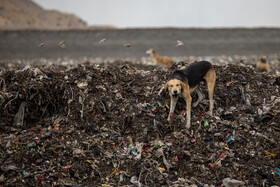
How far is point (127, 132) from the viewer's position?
6770mm

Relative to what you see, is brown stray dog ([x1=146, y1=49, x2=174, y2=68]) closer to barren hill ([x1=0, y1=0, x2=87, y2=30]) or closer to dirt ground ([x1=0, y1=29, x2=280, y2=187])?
dirt ground ([x1=0, y1=29, x2=280, y2=187])

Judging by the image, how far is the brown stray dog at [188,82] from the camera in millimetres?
6160

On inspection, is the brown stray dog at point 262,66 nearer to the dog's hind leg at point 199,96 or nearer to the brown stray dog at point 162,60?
the brown stray dog at point 162,60

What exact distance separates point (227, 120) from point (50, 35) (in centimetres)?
2038

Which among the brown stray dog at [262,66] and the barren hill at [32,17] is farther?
the barren hill at [32,17]

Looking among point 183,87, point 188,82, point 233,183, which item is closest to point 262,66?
point 188,82

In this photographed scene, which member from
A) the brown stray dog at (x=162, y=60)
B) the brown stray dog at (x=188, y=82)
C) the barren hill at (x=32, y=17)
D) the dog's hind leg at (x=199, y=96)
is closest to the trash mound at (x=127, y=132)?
the dog's hind leg at (x=199, y=96)

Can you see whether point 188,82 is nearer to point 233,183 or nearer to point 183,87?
point 183,87

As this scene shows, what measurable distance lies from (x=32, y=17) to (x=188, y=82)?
3341cm

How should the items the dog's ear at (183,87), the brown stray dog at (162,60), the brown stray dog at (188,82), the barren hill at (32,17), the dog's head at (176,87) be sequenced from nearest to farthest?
the dog's head at (176,87), the brown stray dog at (188,82), the dog's ear at (183,87), the brown stray dog at (162,60), the barren hill at (32,17)

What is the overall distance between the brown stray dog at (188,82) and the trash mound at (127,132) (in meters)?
0.42

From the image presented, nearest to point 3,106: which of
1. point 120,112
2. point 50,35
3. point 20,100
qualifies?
point 20,100

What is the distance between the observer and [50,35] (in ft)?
79.3

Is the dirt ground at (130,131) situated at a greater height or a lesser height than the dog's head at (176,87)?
lesser
